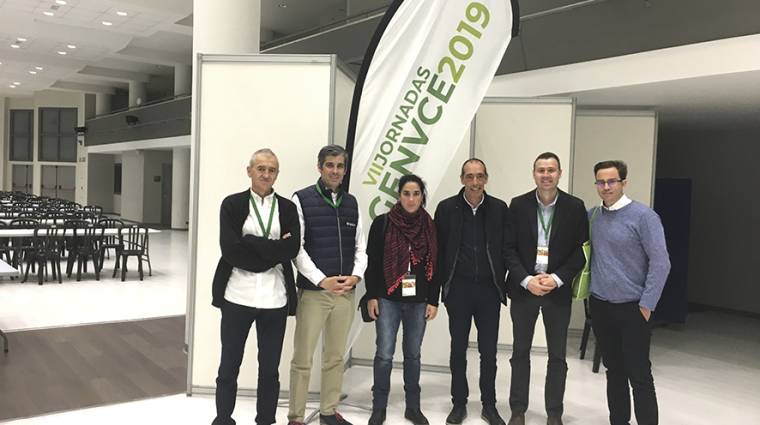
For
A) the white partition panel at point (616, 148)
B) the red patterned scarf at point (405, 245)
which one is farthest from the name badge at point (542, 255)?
the white partition panel at point (616, 148)

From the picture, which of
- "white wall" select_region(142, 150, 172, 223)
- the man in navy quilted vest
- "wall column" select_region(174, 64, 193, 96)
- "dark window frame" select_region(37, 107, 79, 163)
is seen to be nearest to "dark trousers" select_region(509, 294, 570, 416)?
the man in navy quilted vest

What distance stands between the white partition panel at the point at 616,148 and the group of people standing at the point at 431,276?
10.00ft

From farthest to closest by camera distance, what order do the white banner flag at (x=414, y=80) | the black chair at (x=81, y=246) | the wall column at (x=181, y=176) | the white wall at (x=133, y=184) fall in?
the white wall at (x=133, y=184) < the wall column at (x=181, y=176) < the black chair at (x=81, y=246) < the white banner flag at (x=414, y=80)

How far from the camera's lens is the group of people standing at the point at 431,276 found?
317cm

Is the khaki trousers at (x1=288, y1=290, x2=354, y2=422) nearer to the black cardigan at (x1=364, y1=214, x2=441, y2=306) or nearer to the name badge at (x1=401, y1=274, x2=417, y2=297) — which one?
the black cardigan at (x1=364, y1=214, x2=441, y2=306)

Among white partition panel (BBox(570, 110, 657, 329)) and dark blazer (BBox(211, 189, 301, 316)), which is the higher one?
white partition panel (BBox(570, 110, 657, 329))

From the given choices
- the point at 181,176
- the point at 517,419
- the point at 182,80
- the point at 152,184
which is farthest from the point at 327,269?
the point at 152,184

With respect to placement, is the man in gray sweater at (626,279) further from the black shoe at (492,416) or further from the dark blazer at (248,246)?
the dark blazer at (248,246)

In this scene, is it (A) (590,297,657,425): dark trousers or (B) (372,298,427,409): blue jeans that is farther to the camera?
(B) (372,298,427,409): blue jeans

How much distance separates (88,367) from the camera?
4.74m

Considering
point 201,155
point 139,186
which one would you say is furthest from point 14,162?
point 201,155

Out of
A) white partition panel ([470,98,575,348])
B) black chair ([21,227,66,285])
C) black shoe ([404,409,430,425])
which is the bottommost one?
black shoe ([404,409,430,425])

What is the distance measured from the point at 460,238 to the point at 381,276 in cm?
54

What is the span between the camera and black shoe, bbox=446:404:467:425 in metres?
3.75
